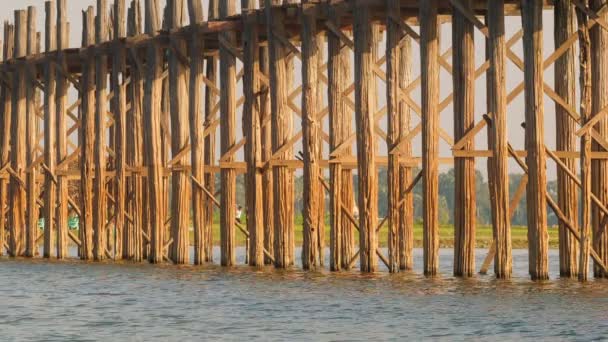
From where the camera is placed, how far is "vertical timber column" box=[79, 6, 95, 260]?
4141 cm

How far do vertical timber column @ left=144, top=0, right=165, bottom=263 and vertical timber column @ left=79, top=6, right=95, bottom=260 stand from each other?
298 cm

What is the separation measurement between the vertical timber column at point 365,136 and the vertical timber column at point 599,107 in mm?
3969

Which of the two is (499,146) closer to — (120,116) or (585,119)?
(585,119)

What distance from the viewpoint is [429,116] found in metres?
30.3

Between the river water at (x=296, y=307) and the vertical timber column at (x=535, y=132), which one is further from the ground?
the vertical timber column at (x=535, y=132)

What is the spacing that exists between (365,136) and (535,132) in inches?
171

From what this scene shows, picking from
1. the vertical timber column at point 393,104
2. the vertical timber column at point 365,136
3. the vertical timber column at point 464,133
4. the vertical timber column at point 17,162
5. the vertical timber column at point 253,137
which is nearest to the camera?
the vertical timber column at point 464,133

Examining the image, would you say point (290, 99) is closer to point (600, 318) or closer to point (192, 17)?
point (192, 17)

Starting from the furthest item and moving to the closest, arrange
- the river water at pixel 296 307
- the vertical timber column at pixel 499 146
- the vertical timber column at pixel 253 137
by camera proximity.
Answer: the vertical timber column at pixel 253 137 → the vertical timber column at pixel 499 146 → the river water at pixel 296 307

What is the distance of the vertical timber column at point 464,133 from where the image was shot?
96.6ft

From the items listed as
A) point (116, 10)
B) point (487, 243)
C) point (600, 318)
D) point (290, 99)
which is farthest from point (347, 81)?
point (487, 243)

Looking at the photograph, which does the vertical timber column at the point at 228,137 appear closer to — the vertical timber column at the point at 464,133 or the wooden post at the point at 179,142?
the wooden post at the point at 179,142

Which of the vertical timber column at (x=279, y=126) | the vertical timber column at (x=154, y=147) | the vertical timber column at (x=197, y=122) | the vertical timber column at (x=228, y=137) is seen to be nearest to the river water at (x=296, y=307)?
the vertical timber column at (x=279, y=126)

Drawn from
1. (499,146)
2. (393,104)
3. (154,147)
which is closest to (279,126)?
(393,104)
